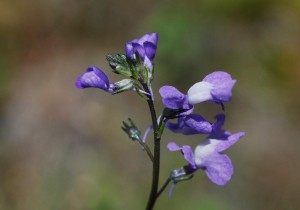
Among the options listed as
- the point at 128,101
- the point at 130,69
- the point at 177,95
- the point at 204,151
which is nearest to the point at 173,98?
the point at 177,95

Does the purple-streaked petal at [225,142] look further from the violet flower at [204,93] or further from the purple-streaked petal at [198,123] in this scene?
the violet flower at [204,93]

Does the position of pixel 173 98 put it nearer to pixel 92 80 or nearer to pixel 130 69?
pixel 130 69

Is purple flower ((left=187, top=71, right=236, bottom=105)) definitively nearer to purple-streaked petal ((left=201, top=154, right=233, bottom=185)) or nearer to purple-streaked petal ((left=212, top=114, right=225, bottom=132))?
purple-streaked petal ((left=212, top=114, right=225, bottom=132))

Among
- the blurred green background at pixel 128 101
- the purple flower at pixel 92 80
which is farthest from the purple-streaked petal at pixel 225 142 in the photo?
the blurred green background at pixel 128 101

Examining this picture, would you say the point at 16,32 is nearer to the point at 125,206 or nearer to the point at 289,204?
the point at 125,206

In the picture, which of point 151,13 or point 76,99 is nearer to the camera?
point 76,99

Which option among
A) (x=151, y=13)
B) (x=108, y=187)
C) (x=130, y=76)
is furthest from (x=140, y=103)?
(x=130, y=76)

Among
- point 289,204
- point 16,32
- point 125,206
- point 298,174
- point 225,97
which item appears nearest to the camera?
point 225,97
